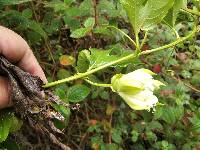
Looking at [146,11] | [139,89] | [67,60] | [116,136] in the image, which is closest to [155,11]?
[146,11]

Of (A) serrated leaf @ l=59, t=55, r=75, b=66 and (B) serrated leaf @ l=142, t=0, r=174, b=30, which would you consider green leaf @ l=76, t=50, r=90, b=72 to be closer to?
(B) serrated leaf @ l=142, t=0, r=174, b=30

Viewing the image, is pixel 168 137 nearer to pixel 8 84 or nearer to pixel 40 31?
pixel 40 31

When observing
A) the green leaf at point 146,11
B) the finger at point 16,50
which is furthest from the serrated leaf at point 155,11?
the finger at point 16,50

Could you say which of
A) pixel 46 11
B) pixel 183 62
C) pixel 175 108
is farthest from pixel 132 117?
pixel 46 11

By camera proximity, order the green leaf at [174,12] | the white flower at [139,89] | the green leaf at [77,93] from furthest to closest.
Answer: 1. the green leaf at [77,93]
2. the green leaf at [174,12]
3. the white flower at [139,89]

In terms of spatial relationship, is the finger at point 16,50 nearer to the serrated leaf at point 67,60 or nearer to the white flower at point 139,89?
the white flower at point 139,89

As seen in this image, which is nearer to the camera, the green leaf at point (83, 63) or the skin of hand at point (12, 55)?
the skin of hand at point (12, 55)
